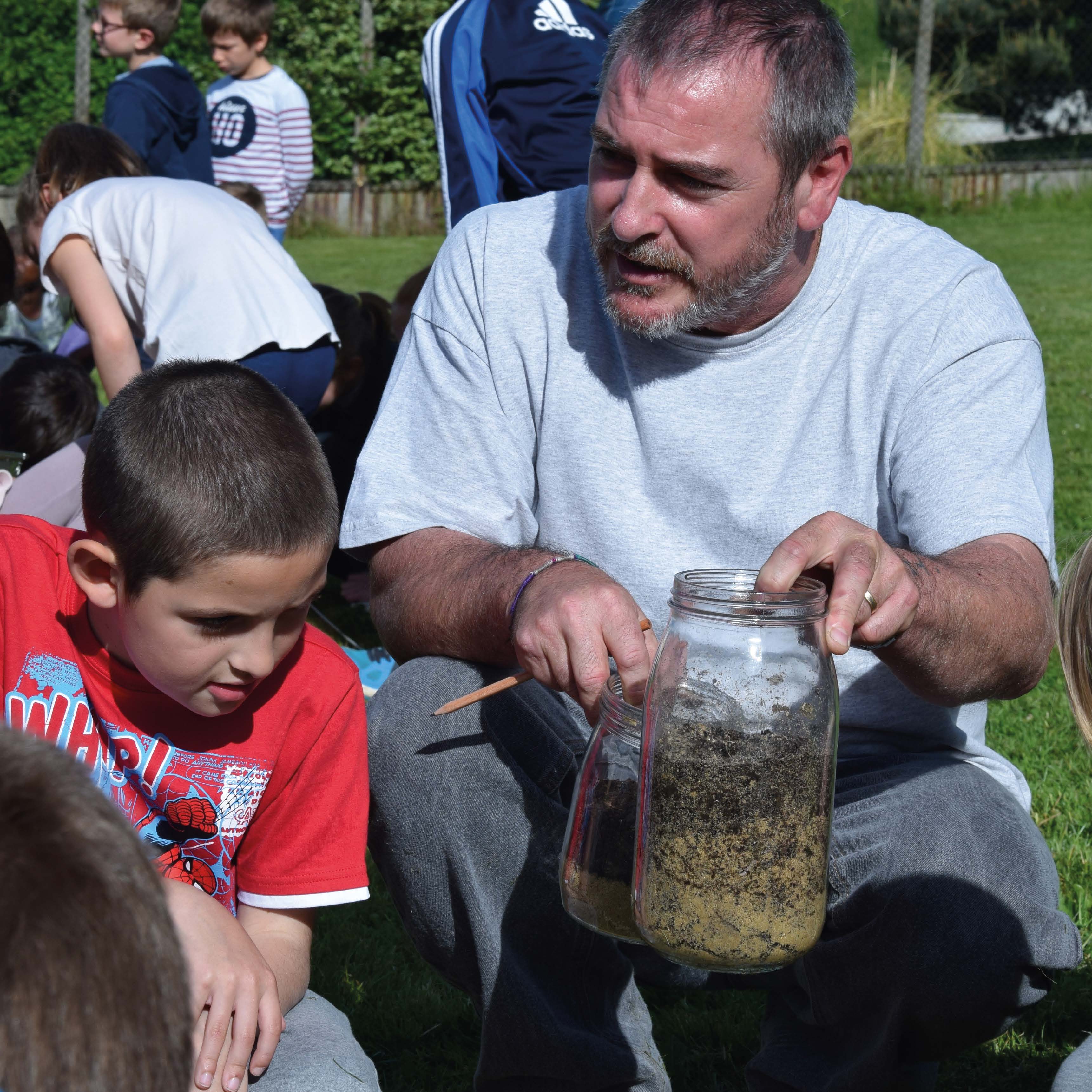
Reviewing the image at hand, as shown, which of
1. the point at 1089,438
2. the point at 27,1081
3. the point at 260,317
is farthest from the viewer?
the point at 1089,438

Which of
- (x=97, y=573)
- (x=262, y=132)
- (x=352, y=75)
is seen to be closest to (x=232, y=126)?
(x=262, y=132)

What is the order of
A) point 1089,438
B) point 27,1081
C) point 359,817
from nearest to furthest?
point 27,1081 → point 359,817 → point 1089,438

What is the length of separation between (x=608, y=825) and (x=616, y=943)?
17.4 inches

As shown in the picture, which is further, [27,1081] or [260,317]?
[260,317]

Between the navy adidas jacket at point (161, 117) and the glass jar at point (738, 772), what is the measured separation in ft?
16.5

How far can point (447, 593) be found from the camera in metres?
2.14

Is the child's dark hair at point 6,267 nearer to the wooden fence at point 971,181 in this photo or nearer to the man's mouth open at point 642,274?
the man's mouth open at point 642,274

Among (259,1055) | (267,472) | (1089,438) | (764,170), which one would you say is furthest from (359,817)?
(1089,438)

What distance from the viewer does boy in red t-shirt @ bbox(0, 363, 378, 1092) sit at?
181cm

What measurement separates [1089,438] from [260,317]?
164 inches

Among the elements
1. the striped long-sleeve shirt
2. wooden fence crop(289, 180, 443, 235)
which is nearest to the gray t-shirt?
the striped long-sleeve shirt

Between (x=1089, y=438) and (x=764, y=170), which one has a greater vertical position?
(x=764, y=170)

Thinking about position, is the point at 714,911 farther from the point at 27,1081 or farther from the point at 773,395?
the point at 773,395

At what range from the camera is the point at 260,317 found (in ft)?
13.7
